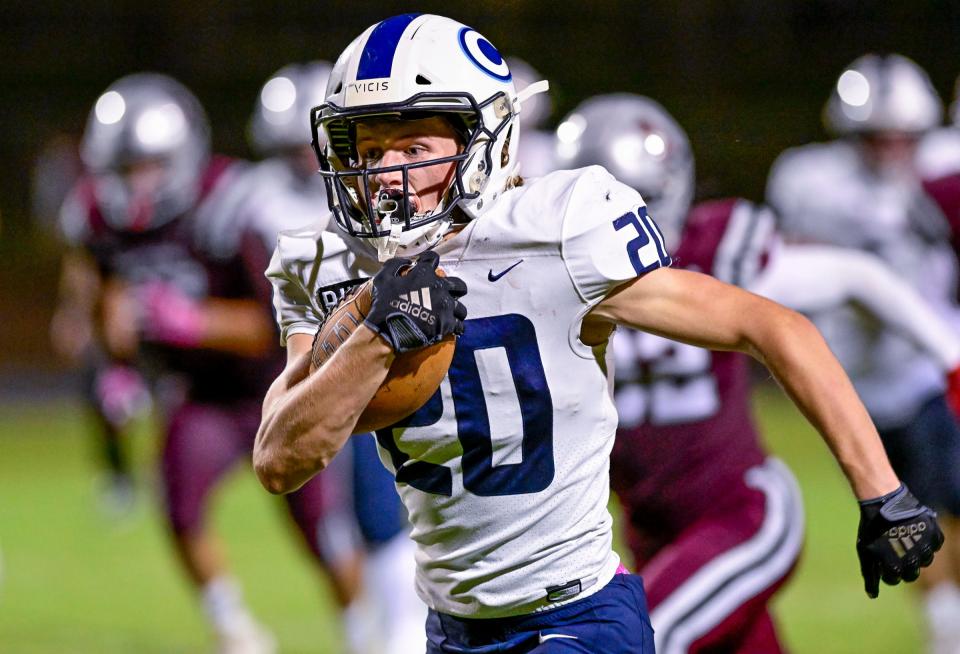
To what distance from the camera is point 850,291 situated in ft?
11.3

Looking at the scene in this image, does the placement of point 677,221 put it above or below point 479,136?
below

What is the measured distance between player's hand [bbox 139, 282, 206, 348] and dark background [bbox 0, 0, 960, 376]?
7974 mm

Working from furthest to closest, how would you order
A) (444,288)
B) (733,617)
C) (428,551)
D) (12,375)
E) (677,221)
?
(12,375) < (677,221) < (733,617) < (428,551) < (444,288)

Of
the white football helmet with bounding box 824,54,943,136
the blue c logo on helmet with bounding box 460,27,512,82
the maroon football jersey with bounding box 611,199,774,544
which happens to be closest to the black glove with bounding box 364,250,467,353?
the blue c logo on helmet with bounding box 460,27,512,82

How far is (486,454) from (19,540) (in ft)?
19.0

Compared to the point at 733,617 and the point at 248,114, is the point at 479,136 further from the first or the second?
the point at 248,114

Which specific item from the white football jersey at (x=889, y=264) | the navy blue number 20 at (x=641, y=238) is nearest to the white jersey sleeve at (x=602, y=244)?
the navy blue number 20 at (x=641, y=238)

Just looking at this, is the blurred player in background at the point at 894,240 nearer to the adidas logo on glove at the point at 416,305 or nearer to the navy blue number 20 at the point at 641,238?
the navy blue number 20 at the point at 641,238

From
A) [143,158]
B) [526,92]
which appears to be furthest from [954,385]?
[143,158]

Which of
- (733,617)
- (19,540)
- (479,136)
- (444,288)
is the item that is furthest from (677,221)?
(19,540)

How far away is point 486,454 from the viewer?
2.32 m

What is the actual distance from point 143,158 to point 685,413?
310cm

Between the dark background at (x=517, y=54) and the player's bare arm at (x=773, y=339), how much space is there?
426 inches

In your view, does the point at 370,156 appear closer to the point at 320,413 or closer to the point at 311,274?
the point at 311,274
